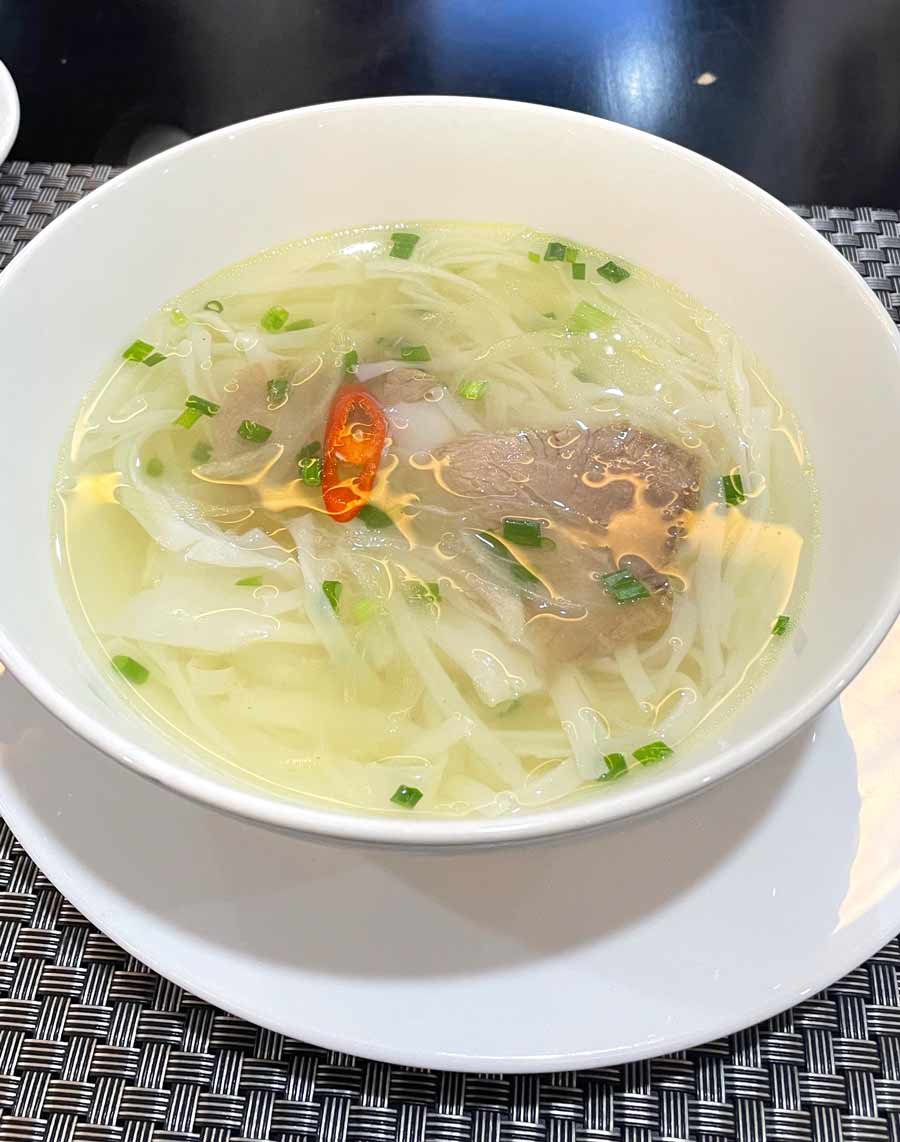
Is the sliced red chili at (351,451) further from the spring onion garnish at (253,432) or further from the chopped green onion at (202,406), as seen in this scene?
the chopped green onion at (202,406)

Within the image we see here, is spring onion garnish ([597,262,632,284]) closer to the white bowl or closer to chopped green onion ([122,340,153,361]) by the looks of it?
the white bowl

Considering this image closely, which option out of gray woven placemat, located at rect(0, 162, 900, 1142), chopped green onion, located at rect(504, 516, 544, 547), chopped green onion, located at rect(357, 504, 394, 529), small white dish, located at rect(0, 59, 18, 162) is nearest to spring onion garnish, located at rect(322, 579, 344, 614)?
chopped green onion, located at rect(357, 504, 394, 529)

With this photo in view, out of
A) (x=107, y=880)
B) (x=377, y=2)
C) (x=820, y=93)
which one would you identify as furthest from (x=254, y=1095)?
(x=377, y=2)

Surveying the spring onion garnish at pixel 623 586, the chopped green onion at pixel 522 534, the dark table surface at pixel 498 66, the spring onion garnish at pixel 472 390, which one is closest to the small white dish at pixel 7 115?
the dark table surface at pixel 498 66

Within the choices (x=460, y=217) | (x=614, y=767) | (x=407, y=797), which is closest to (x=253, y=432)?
(x=460, y=217)

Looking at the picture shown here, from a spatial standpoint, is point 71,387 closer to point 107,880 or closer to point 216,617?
point 216,617
